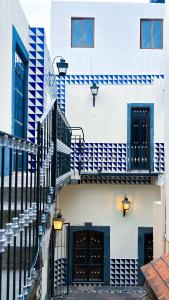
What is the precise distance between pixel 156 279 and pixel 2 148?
3699mm

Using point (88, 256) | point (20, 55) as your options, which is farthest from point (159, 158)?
point (20, 55)

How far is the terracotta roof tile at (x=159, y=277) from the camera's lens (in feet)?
16.4

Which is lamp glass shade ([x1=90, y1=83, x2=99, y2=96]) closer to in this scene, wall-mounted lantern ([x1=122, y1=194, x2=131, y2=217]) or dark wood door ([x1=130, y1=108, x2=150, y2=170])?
dark wood door ([x1=130, y1=108, x2=150, y2=170])

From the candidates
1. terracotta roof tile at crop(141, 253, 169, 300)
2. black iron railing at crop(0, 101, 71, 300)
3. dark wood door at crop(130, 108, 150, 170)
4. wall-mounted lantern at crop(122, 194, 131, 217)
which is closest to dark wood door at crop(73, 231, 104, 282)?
wall-mounted lantern at crop(122, 194, 131, 217)

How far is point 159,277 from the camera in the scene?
562 cm

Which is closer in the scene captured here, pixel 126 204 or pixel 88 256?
pixel 126 204

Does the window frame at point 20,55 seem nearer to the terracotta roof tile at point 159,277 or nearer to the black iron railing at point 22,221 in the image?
the black iron railing at point 22,221

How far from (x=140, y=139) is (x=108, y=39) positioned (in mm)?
4194

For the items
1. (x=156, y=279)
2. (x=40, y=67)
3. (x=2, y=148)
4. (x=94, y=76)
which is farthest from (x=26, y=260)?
(x=94, y=76)

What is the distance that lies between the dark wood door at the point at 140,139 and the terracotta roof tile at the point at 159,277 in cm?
794

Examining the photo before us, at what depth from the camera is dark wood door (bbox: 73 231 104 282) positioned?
14312 millimetres

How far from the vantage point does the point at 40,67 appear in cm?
1112

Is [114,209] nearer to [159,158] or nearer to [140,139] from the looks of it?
[159,158]

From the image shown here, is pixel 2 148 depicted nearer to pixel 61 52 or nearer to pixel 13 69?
pixel 13 69
